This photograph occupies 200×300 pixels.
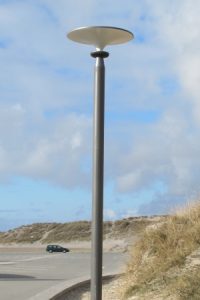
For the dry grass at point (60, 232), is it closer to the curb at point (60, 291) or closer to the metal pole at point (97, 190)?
the curb at point (60, 291)

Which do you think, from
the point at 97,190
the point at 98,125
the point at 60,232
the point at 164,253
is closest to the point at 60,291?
the point at 164,253

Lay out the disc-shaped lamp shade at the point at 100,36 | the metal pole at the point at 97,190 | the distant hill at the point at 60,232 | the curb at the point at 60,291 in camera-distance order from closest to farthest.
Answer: the metal pole at the point at 97,190 → the disc-shaped lamp shade at the point at 100,36 → the curb at the point at 60,291 → the distant hill at the point at 60,232

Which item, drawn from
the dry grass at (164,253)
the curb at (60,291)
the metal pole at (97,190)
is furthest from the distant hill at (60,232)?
the metal pole at (97,190)

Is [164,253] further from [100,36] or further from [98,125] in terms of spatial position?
[100,36]

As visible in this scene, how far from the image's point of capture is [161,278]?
1080 cm

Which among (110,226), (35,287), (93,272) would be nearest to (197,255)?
(93,272)

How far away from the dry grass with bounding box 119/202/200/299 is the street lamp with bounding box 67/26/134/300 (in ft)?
8.31

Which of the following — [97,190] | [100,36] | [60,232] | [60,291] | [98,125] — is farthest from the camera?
[60,232]

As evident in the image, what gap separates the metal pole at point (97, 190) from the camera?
24.8 feet

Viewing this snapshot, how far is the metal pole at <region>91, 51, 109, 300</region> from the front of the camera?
756 cm

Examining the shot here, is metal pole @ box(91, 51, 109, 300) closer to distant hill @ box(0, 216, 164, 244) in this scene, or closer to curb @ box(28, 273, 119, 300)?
curb @ box(28, 273, 119, 300)

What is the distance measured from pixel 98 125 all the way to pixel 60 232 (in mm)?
72226

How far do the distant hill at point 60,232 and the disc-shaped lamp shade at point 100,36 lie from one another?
6150cm

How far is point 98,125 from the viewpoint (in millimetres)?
7727
